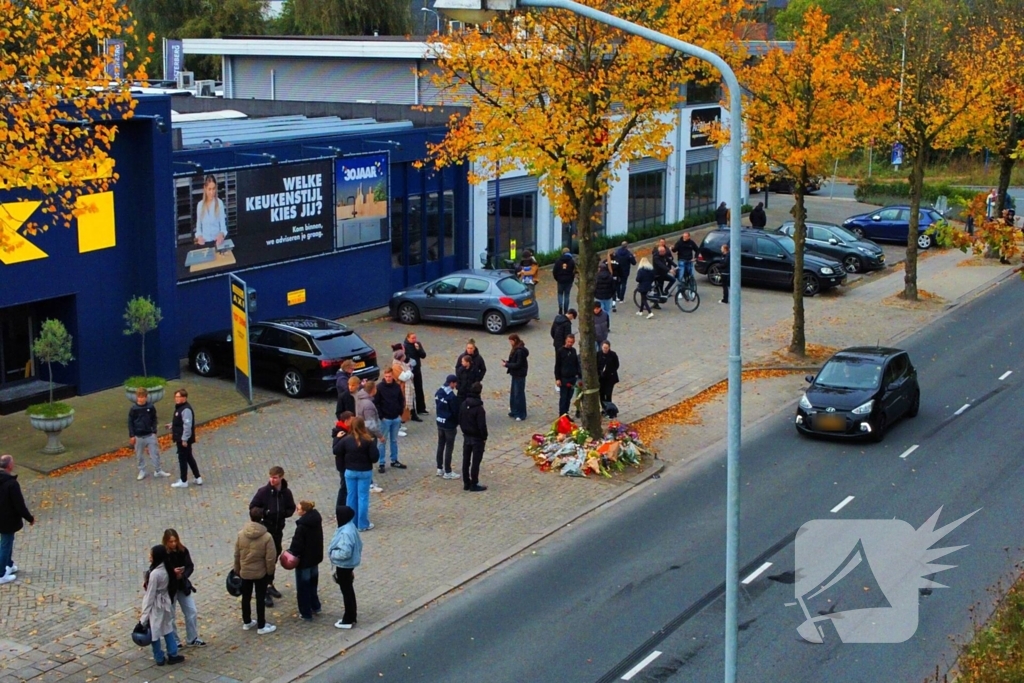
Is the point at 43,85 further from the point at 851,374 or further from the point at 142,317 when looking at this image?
the point at 851,374

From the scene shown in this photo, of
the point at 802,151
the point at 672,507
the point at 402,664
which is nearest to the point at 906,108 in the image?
the point at 802,151

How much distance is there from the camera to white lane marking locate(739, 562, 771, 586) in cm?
1514

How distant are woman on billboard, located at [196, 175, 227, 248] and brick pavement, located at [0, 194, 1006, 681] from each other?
5.17 metres

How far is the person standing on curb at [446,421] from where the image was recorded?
1886cm

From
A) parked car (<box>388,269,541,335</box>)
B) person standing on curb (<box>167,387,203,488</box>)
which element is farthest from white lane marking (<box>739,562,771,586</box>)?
parked car (<box>388,269,541,335</box>)

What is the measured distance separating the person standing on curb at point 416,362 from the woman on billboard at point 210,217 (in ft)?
21.1

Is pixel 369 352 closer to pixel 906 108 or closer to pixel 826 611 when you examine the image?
pixel 826 611

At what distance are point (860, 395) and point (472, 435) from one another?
718cm

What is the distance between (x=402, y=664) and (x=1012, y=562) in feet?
25.7

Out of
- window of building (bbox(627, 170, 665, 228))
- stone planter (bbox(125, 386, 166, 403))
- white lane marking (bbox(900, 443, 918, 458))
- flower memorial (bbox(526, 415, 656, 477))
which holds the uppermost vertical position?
window of building (bbox(627, 170, 665, 228))

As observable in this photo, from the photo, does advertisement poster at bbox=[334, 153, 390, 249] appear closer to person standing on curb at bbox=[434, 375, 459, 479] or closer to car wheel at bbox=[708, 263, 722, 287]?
car wheel at bbox=[708, 263, 722, 287]

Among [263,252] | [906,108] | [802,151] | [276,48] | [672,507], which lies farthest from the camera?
[276,48]

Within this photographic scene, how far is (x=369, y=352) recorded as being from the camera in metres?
23.8

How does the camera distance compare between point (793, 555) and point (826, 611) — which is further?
point (793, 555)
